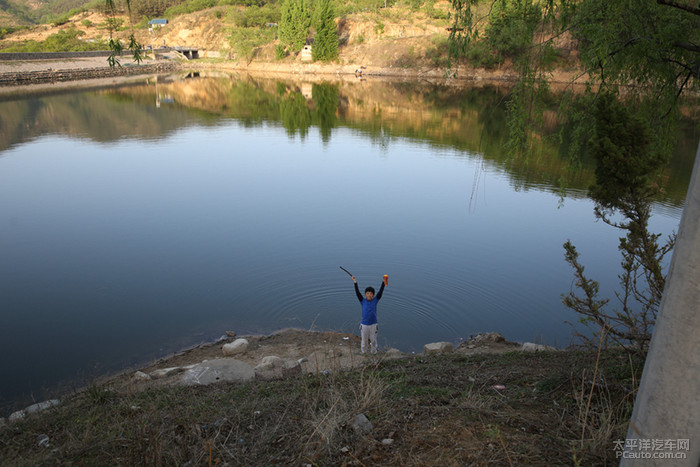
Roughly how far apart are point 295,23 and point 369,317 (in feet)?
232

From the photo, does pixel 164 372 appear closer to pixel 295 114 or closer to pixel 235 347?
pixel 235 347

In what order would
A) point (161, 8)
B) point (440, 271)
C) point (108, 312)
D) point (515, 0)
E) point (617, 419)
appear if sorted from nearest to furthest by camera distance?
point (617, 419), point (515, 0), point (108, 312), point (440, 271), point (161, 8)

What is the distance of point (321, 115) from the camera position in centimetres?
3444

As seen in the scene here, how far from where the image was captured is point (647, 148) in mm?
4422

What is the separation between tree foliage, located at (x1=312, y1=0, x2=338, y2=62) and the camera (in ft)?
228

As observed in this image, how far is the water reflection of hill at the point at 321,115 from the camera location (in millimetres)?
20594

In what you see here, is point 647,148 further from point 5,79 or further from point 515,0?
point 5,79

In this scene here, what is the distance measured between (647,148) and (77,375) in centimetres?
829

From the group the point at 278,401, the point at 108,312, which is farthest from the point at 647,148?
the point at 108,312

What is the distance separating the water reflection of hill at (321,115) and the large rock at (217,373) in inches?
507

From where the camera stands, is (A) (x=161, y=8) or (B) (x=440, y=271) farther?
(A) (x=161, y=8)

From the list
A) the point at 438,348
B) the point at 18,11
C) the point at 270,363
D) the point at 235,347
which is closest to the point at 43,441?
the point at 270,363

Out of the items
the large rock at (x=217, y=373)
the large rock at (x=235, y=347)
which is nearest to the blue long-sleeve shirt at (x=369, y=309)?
the large rock at (x=217, y=373)

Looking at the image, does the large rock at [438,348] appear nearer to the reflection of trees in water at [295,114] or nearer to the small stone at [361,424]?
the small stone at [361,424]
